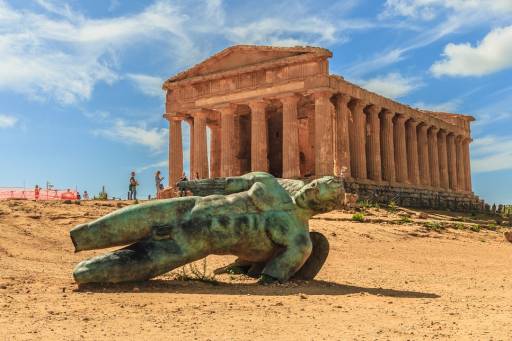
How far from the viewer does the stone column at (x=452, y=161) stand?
192ft

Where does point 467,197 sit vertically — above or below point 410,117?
below

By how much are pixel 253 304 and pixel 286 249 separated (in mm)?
1994

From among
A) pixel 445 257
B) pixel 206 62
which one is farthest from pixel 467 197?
pixel 445 257

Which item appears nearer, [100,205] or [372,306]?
[372,306]

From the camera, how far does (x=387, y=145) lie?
46.3m

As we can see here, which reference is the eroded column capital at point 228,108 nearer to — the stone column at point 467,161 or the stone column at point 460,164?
the stone column at point 460,164

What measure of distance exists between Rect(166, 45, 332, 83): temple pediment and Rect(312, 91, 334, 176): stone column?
2.82m

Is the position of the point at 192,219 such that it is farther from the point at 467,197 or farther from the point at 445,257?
the point at 467,197

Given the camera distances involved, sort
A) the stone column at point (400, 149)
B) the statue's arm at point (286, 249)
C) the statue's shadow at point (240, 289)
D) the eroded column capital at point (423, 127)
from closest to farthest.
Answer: the statue's shadow at point (240, 289) → the statue's arm at point (286, 249) → the stone column at point (400, 149) → the eroded column capital at point (423, 127)

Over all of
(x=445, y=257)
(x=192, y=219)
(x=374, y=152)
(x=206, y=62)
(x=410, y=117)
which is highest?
(x=206, y=62)

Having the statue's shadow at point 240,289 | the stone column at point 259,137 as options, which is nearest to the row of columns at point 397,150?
the stone column at point 259,137

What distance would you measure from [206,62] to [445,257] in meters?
29.1

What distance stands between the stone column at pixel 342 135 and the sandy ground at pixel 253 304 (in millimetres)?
25383

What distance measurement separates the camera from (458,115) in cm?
6119
